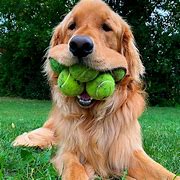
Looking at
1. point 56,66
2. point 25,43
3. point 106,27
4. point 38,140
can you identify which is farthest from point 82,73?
point 25,43

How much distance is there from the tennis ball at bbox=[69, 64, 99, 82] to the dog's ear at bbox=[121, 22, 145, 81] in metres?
0.48

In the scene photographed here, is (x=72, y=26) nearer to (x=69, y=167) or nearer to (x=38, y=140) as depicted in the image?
(x=69, y=167)

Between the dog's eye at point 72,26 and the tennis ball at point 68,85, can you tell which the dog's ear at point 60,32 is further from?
the tennis ball at point 68,85

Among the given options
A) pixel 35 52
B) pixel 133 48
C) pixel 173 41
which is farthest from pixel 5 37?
pixel 133 48

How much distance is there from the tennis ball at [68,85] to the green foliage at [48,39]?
532 inches

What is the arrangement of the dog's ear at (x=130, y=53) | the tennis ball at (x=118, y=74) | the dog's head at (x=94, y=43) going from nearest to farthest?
the dog's head at (x=94, y=43)
the tennis ball at (x=118, y=74)
the dog's ear at (x=130, y=53)

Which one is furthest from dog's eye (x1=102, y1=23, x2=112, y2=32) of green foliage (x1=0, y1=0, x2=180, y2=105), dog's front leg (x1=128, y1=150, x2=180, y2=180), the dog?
green foliage (x1=0, y1=0, x2=180, y2=105)

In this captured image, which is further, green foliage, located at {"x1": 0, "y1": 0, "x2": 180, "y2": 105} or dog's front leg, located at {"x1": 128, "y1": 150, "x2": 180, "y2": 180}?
green foliage, located at {"x1": 0, "y1": 0, "x2": 180, "y2": 105}

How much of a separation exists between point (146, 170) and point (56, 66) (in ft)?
3.54

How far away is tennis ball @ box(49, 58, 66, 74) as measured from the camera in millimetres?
3269

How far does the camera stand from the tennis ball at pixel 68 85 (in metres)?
3.16

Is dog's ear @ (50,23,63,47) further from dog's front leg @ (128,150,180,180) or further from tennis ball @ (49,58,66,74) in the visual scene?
dog's front leg @ (128,150,180,180)

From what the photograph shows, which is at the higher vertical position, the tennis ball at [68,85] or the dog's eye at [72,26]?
the dog's eye at [72,26]

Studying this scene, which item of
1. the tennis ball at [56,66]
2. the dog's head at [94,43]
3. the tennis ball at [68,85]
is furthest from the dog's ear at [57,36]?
the tennis ball at [68,85]
